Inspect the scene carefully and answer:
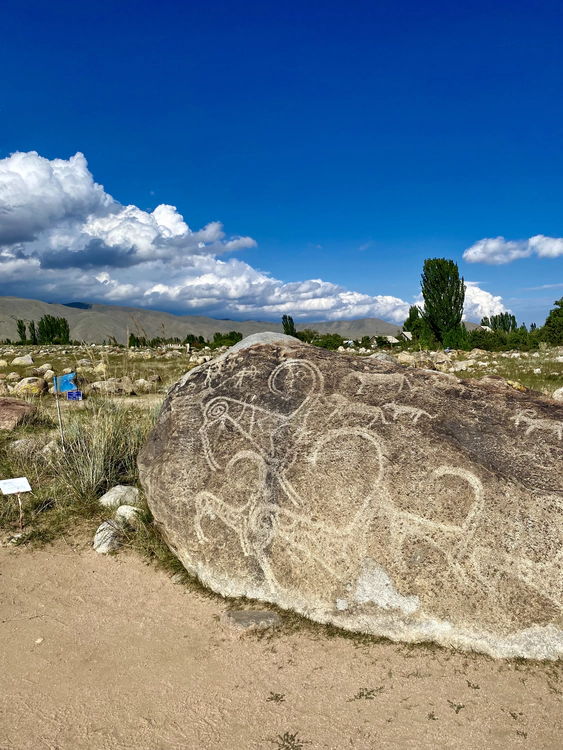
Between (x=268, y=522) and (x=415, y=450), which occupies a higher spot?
(x=415, y=450)

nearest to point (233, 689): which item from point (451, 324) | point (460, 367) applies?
point (460, 367)

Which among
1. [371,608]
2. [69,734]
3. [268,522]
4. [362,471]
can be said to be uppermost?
[362,471]

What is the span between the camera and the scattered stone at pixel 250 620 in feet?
12.1

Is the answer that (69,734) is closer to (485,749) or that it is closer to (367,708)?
(367,708)

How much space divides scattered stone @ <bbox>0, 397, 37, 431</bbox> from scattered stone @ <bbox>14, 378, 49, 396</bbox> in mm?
3331

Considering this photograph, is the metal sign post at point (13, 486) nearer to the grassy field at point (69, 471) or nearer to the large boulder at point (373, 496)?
the grassy field at point (69, 471)

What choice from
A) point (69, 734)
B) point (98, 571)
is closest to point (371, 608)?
point (69, 734)

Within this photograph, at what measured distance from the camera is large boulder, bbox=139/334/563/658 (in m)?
3.37

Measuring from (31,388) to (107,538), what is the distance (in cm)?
928

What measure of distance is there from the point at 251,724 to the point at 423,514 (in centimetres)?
166

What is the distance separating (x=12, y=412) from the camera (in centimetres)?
895

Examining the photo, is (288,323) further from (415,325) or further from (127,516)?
(127,516)

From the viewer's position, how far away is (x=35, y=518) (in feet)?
18.7

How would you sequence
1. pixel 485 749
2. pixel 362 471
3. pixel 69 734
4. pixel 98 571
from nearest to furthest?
pixel 485 749
pixel 69 734
pixel 362 471
pixel 98 571
